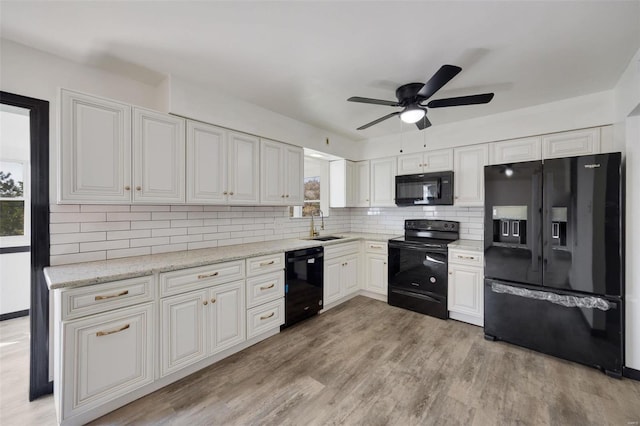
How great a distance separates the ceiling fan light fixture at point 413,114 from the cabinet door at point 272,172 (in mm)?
1471

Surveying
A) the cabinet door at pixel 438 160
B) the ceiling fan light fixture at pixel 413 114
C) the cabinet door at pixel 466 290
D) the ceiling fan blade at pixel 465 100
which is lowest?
the cabinet door at pixel 466 290

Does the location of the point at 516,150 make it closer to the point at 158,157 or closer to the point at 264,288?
the point at 264,288

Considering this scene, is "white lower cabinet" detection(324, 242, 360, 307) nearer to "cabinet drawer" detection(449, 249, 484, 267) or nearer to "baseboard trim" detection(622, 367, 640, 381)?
"cabinet drawer" detection(449, 249, 484, 267)

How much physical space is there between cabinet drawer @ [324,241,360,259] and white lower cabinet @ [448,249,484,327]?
128cm

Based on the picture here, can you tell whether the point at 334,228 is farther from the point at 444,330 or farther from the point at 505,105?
the point at 505,105

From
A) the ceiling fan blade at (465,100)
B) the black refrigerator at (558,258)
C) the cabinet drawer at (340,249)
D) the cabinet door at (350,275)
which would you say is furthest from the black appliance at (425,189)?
the ceiling fan blade at (465,100)

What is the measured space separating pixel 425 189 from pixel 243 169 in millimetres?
2379

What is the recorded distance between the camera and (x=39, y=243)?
1.89 m

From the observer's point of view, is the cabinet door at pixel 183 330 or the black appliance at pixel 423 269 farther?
the black appliance at pixel 423 269

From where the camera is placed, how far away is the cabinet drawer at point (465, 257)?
2971mm

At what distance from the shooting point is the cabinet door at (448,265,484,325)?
297 cm

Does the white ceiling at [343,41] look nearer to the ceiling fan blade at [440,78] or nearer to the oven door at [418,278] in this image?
the ceiling fan blade at [440,78]

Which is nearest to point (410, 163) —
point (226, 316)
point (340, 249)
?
point (340, 249)

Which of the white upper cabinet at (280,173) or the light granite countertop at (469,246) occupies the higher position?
the white upper cabinet at (280,173)
